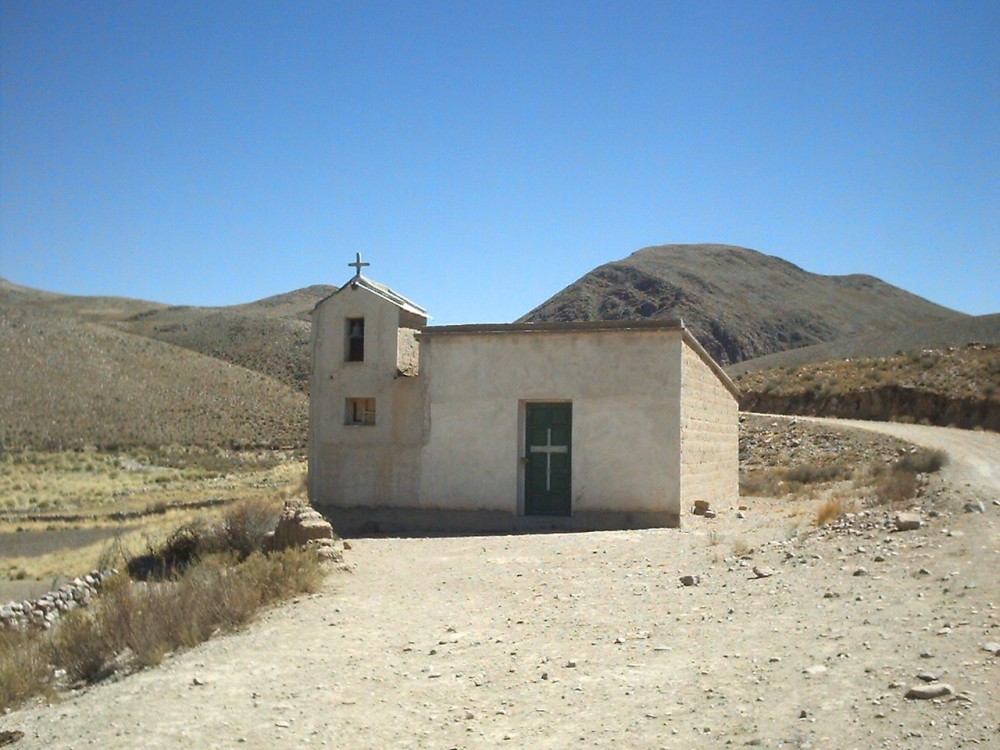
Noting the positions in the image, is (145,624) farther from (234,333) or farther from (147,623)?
(234,333)

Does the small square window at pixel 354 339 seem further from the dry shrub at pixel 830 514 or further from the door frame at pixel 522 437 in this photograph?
the dry shrub at pixel 830 514

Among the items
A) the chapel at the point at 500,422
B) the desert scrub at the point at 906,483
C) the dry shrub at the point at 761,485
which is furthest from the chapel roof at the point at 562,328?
the dry shrub at the point at 761,485

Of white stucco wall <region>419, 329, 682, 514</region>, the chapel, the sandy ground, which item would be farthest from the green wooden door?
the sandy ground

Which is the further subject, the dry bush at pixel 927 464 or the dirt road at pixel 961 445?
the dry bush at pixel 927 464

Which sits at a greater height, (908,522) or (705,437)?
(705,437)

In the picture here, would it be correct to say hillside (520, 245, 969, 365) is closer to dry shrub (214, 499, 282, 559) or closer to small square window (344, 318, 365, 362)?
small square window (344, 318, 365, 362)

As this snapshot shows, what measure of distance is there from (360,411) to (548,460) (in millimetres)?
4561

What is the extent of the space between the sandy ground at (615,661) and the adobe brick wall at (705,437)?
572 centimetres

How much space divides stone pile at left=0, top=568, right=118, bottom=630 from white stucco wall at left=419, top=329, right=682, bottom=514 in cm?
670

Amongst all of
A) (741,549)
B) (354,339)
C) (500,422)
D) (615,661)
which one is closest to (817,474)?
(500,422)

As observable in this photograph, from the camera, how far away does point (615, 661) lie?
848 cm

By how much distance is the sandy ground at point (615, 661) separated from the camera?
6.68 metres

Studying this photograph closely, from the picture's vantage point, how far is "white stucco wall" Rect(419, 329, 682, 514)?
715 inches

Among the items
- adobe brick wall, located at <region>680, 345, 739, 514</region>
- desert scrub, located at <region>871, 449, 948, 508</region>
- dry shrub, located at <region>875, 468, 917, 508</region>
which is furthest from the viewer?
adobe brick wall, located at <region>680, 345, 739, 514</region>
